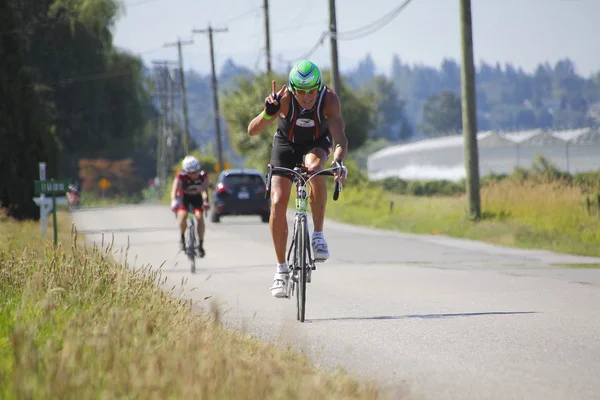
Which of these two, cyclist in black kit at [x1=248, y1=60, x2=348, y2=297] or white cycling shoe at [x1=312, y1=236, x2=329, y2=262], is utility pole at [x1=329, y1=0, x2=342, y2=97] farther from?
white cycling shoe at [x1=312, y1=236, x2=329, y2=262]

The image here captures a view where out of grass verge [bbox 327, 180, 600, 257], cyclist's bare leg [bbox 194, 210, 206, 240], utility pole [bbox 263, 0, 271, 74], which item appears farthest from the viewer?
utility pole [bbox 263, 0, 271, 74]

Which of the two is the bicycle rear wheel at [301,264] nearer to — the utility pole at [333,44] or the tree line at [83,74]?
the utility pole at [333,44]

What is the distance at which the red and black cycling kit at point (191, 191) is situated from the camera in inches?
665

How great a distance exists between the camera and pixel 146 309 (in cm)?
721

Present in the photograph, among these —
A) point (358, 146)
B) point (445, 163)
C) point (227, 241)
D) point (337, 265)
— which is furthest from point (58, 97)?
point (337, 265)

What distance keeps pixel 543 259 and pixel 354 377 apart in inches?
416

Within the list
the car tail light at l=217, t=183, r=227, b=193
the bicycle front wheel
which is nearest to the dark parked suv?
the car tail light at l=217, t=183, r=227, b=193

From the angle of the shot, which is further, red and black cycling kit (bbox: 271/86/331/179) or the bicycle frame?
the bicycle frame

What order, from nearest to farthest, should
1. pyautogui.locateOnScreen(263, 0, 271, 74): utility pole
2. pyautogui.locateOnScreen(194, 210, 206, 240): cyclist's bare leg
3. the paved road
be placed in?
1. the paved road
2. pyautogui.locateOnScreen(194, 210, 206, 240): cyclist's bare leg
3. pyautogui.locateOnScreen(263, 0, 271, 74): utility pole

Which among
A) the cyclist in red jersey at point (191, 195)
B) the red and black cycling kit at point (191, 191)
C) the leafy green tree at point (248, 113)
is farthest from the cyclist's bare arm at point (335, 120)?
the leafy green tree at point (248, 113)

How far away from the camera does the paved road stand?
6.36 metres

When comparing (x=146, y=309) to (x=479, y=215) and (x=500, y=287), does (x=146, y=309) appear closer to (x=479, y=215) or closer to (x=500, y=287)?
(x=500, y=287)

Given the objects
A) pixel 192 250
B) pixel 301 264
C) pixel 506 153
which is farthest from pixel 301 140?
pixel 506 153

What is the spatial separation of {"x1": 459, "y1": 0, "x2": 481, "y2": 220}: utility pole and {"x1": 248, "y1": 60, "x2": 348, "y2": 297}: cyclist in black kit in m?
15.2
